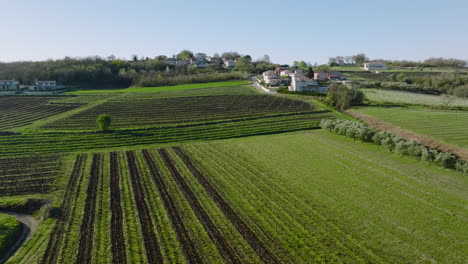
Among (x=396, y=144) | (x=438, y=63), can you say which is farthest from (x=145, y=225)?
(x=438, y=63)

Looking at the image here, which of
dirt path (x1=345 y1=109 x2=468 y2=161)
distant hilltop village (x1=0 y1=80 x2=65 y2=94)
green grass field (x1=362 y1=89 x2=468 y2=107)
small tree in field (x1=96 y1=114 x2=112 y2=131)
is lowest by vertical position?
dirt path (x1=345 y1=109 x2=468 y2=161)

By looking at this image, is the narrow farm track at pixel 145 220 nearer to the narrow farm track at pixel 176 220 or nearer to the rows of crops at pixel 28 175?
the narrow farm track at pixel 176 220

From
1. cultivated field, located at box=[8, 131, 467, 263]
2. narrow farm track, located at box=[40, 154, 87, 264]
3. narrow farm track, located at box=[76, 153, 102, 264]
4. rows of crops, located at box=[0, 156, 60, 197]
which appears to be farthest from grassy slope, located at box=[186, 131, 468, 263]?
rows of crops, located at box=[0, 156, 60, 197]

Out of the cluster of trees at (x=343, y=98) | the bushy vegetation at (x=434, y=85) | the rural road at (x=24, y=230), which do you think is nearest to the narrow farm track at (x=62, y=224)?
the rural road at (x=24, y=230)

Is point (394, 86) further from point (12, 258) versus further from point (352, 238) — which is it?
point (12, 258)

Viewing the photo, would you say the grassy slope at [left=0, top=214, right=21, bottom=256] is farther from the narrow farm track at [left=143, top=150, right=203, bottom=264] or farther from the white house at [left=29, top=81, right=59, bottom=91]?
the white house at [left=29, top=81, right=59, bottom=91]

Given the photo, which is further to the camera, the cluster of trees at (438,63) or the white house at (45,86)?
the cluster of trees at (438,63)
